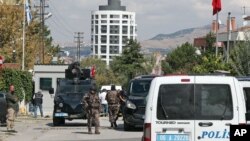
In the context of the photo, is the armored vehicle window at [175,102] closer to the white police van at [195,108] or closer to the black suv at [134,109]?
the white police van at [195,108]

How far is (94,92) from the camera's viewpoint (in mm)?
25375

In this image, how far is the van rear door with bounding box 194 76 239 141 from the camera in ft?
40.4


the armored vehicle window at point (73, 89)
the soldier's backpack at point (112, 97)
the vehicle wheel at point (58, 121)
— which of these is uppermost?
the armored vehicle window at point (73, 89)

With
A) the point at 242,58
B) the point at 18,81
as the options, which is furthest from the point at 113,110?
the point at 242,58

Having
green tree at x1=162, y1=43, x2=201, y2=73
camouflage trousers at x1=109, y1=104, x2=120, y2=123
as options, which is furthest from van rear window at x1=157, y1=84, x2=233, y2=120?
green tree at x1=162, y1=43, x2=201, y2=73

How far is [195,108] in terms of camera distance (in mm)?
12320

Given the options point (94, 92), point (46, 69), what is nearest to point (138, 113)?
point (94, 92)

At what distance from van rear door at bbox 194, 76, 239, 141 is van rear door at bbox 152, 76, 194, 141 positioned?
0.12 metres

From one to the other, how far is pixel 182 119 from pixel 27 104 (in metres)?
38.9

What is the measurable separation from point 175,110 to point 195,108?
0.34 metres

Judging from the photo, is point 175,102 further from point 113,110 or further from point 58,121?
point 58,121

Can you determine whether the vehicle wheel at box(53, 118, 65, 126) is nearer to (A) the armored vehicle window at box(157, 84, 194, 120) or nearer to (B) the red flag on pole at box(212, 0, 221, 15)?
(B) the red flag on pole at box(212, 0, 221, 15)

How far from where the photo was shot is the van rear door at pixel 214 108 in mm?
12312

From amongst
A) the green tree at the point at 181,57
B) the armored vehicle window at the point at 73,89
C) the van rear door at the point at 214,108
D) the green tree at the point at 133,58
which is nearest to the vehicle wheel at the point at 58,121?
the armored vehicle window at the point at 73,89
